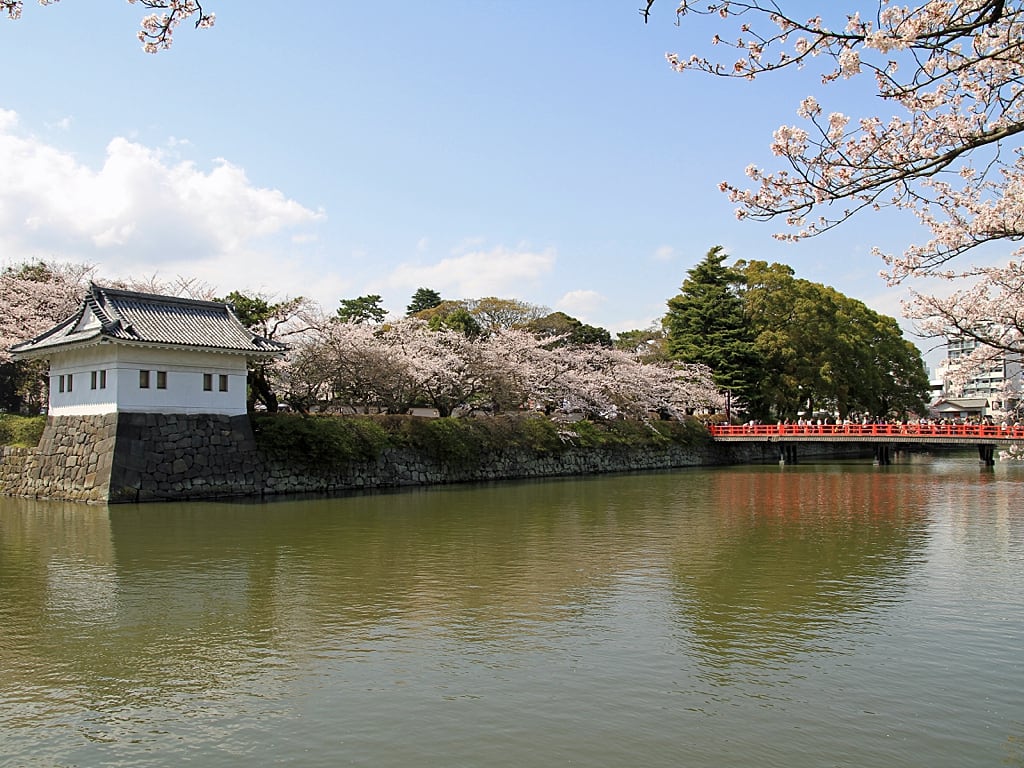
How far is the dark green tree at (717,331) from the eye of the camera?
38750 mm

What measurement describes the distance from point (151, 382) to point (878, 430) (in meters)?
28.3

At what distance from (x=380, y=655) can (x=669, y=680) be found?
7.82 feet

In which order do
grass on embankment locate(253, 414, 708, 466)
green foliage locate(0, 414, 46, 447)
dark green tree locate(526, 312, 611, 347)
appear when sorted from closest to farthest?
grass on embankment locate(253, 414, 708, 466), green foliage locate(0, 414, 46, 447), dark green tree locate(526, 312, 611, 347)

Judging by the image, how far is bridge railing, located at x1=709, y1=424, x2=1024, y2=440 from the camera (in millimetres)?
33188

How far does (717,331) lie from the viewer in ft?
128

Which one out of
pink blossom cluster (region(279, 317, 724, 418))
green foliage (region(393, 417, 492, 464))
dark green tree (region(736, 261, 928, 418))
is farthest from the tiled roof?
dark green tree (region(736, 261, 928, 418))

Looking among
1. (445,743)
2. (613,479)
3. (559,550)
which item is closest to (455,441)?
(613,479)

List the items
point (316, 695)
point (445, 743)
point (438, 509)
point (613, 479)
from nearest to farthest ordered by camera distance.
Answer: point (445, 743)
point (316, 695)
point (438, 509)
point (613, 479)

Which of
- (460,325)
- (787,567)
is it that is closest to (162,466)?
(787,567)

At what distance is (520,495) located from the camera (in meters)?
22.2

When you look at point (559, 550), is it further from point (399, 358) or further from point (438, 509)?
point (399, 358)

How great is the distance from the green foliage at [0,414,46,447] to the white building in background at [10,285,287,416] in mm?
1269

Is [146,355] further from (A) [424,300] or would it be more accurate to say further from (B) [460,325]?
(A) [424,300]

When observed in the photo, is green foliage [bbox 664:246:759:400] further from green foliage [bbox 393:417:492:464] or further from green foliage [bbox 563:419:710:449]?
green foliage [bbox 393:417:492:464]
